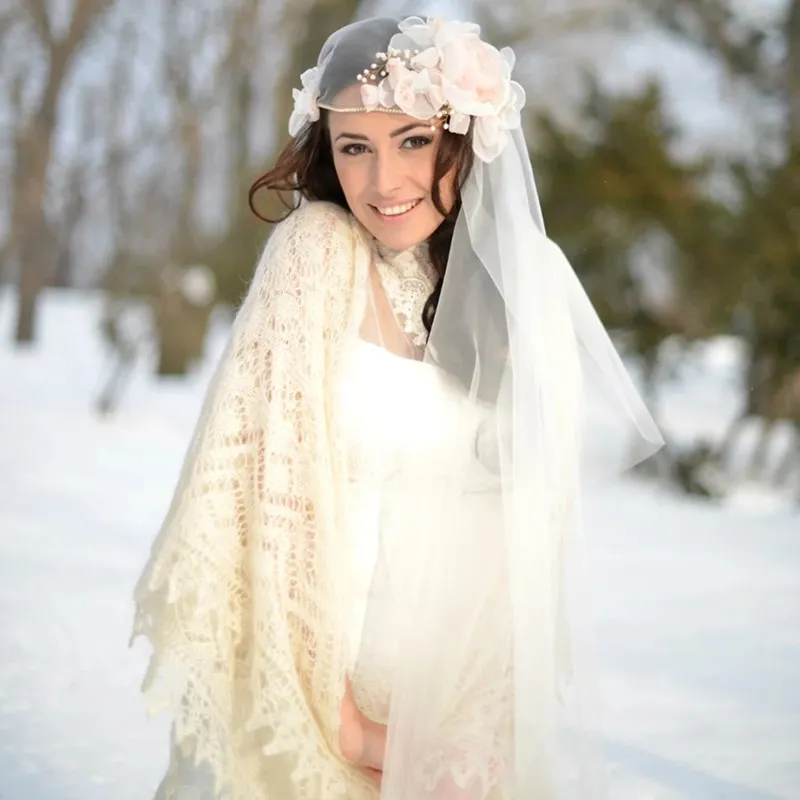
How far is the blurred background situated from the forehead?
1.60 metres

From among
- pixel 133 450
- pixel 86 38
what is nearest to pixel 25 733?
pixel 133 450

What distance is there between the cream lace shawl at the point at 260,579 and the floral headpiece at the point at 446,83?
1.17 ft

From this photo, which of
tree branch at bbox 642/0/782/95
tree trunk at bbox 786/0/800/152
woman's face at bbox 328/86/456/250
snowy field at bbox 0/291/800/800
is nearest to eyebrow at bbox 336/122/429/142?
woman's face at bbox 328/86/456/250

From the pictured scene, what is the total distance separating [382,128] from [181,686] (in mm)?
934

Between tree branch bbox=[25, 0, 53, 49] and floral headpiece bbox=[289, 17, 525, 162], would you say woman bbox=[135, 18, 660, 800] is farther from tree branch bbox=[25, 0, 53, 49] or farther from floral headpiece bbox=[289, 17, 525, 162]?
tree branch bbox=[25, 0, 53, 49]

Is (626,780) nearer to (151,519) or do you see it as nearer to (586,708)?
(586,708)

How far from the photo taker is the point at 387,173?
1.84m

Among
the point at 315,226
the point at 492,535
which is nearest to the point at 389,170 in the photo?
the point at 315,226

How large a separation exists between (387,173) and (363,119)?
0.33 feet

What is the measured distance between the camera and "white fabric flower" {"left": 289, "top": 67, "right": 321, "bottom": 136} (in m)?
1.94

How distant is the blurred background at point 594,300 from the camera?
3246 mm

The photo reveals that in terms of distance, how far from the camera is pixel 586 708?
1.78 metres

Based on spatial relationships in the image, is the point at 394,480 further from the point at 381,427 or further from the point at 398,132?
the point at 398,132

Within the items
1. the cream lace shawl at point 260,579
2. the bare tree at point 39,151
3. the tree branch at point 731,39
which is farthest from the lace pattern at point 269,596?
the bare tree at point 39,151
